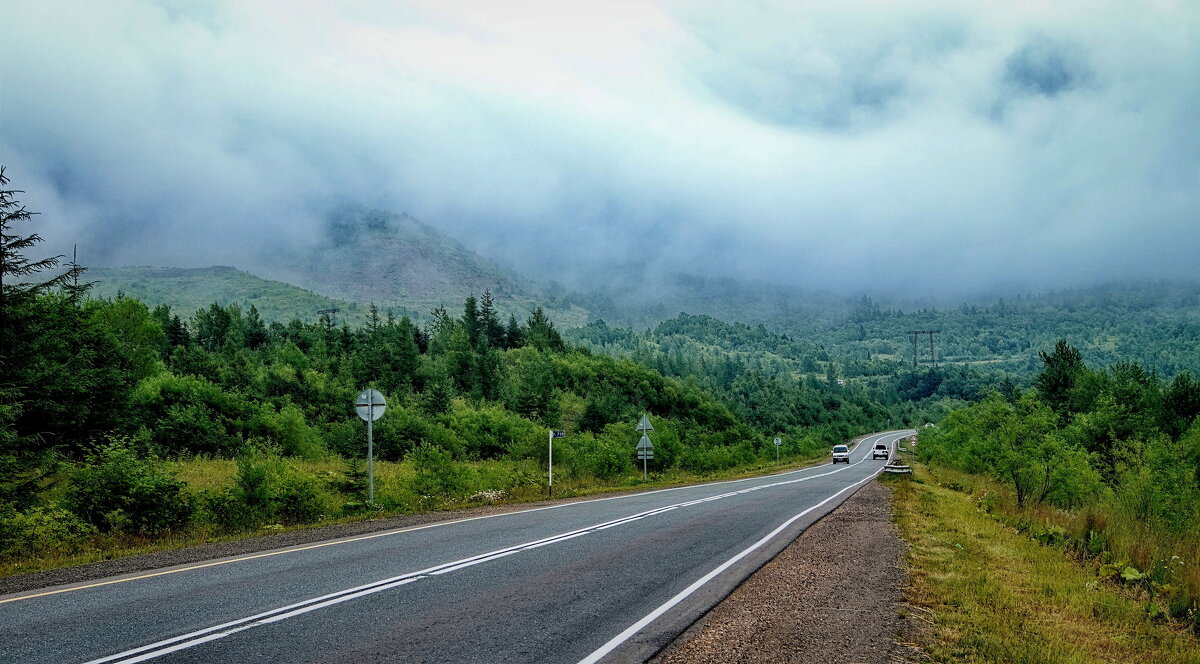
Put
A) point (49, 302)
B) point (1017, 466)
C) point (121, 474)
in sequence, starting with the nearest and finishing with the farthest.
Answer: point (121, 474) < point (49, 302) < point (1017, 466)

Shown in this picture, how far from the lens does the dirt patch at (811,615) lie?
6.39 meters

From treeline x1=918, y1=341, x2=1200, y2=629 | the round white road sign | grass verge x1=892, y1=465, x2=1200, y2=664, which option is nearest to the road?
grass verge x1=892, y1=465, x2=1200, y2=664

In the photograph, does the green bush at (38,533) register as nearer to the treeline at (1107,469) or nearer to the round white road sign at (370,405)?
the round white road sign at (370,405)

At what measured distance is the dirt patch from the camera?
6395 mm

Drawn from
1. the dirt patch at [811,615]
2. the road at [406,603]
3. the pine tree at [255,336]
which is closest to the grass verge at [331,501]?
the road at [406,603]

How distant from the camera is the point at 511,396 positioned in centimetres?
8625

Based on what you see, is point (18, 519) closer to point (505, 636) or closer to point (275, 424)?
point (505, 636)

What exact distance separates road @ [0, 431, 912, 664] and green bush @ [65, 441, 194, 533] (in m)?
5.37

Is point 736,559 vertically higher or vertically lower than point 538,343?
lower

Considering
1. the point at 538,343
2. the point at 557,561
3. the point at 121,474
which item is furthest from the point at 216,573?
the point at 538,343

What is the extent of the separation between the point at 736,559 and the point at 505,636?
5.70 metres

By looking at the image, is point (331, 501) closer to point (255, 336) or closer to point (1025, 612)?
point (1025, 612)

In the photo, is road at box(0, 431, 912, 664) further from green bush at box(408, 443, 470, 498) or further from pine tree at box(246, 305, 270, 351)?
pine tree at box(246, 305, 270, 351)

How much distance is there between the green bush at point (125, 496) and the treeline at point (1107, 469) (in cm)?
1903
